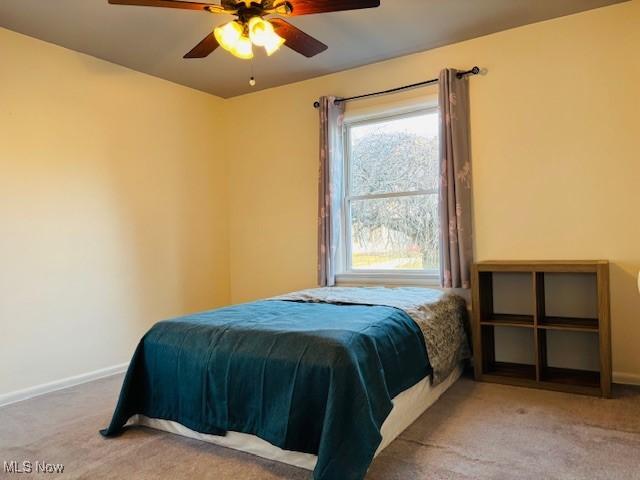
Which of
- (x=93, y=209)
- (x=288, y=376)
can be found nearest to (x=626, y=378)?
(x=288, y=376)

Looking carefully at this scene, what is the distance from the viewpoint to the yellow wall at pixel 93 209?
3170mm

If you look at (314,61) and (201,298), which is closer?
(314,61)

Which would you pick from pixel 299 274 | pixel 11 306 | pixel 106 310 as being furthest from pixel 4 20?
pixel 299 274

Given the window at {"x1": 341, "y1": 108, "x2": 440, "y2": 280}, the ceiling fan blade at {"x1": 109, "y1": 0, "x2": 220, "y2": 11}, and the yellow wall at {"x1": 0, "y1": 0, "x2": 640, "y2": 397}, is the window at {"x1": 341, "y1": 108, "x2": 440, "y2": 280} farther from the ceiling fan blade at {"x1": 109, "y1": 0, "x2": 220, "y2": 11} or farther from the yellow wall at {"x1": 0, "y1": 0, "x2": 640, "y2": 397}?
the ceiling fan blade at {"x1": 109, "y1": 0, "x2": 220, "y2": 11}

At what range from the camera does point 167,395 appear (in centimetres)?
240

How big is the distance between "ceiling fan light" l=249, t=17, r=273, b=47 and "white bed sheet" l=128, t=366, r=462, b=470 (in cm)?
194

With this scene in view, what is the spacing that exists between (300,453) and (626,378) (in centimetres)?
237

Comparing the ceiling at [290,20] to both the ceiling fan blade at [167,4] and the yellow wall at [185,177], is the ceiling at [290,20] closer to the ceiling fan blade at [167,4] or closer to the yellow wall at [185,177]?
the yellow wall at [185,177]

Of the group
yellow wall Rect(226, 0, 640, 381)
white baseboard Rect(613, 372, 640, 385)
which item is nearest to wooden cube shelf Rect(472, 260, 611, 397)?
white baseboard Rect(613, 372, 640, 385)

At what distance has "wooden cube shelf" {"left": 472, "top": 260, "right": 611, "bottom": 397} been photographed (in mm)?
2814

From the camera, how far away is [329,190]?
4039 millimetres

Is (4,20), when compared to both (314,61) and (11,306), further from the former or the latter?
(314,61)

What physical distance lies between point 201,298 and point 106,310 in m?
1.01

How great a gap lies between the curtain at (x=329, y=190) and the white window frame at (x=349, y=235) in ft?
0.30
